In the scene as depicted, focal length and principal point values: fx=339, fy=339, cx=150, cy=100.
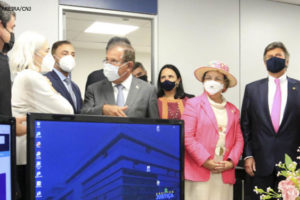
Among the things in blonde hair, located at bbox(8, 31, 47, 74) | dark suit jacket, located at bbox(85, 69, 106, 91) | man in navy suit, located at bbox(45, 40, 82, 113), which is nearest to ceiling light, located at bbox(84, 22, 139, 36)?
dark suit jacket, located at bbox(85, 69, 106, 91)

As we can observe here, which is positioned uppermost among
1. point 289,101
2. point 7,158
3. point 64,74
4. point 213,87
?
point 64,74

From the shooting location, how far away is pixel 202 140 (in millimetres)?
2516

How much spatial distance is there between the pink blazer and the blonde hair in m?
1.19

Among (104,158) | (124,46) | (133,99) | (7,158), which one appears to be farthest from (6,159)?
(124,46)

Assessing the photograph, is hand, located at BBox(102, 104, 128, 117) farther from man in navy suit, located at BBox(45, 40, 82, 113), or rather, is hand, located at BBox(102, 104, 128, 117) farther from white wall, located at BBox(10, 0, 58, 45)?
white wall, located at BBox(10, 0, 58, 45)

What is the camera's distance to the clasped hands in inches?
95.8

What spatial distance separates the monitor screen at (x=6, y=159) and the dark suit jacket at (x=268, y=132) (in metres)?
2.14

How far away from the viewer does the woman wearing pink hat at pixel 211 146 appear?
8.10 feet

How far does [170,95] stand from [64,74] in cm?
101

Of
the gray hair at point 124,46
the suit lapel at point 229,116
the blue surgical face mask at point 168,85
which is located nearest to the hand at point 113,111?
the gray hair at point 124,46

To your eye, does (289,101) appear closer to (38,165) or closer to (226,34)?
(226,34)

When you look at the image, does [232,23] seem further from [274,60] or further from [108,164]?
[108,164]

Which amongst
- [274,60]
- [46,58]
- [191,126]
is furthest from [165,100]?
[46,58]

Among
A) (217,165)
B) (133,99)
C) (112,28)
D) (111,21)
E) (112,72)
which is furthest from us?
(112,28)
